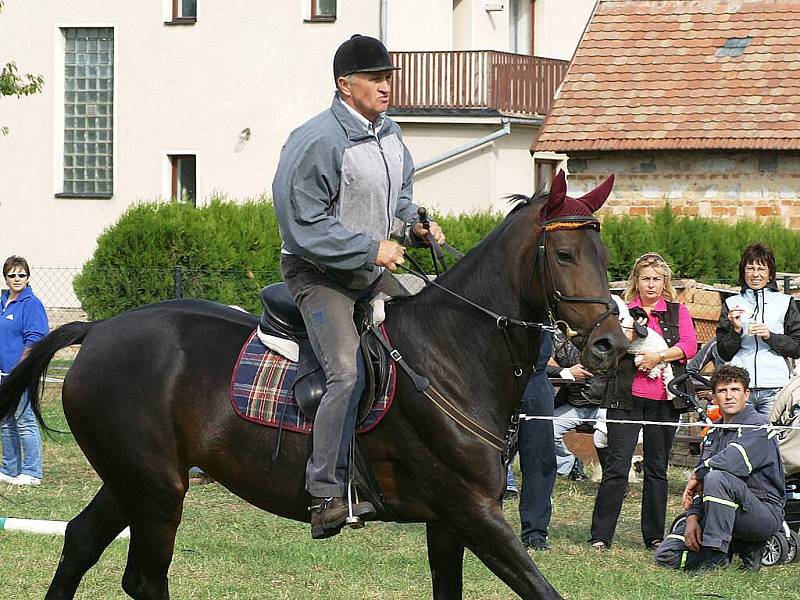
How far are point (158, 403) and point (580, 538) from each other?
4.43 m

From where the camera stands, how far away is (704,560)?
8.62 m

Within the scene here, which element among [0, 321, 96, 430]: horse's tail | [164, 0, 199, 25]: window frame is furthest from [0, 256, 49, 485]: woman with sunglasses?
[164, 0, 199, 25]: window frame

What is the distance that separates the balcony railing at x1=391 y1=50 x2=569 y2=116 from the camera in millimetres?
29641

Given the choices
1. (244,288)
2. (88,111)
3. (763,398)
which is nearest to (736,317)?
(763,398)

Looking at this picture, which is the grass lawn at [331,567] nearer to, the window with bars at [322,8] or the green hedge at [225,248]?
the green hedge at [225,248]

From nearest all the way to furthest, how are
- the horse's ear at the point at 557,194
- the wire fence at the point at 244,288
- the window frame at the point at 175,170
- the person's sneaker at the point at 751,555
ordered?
the horse's ear at the point at 557,194, the person's sneaker at the point at 751,555, the wire fence at the point at 244,288, the window frame at the point at 175,170

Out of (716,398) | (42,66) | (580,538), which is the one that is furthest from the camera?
(42,66)

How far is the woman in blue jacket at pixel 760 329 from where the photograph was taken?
9961mm

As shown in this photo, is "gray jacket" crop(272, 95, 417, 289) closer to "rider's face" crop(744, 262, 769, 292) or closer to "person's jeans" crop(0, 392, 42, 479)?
"rider's face" crop(744, 262, 769, 292)

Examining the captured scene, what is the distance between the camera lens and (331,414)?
593 cm

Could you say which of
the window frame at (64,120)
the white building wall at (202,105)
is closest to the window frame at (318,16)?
the white building wall at (202,105)

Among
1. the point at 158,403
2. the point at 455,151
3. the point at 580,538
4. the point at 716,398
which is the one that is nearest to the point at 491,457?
the point at 158,403

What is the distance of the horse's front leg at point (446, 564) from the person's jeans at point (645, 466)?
3.40m

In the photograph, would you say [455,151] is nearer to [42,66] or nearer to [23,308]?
[42,66]
